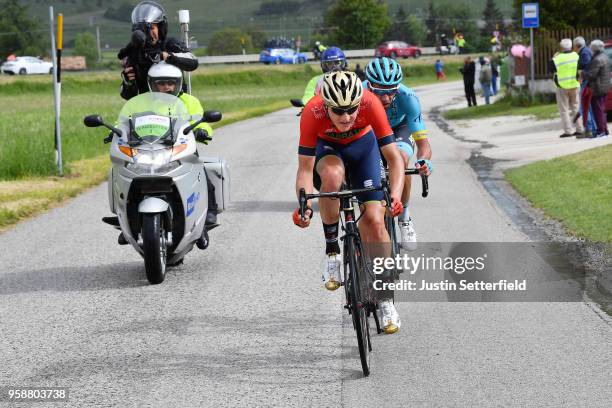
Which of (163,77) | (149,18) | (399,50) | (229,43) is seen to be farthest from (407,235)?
(229,43)

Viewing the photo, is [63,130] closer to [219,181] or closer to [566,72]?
[566,72]

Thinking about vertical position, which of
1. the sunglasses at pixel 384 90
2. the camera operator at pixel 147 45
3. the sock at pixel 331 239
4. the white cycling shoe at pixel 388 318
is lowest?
the white cycling shoe at pixel 388 318

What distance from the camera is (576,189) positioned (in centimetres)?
1556

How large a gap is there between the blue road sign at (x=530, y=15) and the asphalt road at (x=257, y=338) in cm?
2084

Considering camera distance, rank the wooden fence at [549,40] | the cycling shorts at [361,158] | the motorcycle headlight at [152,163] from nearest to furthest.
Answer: the cycling shorts at [361,158] → the motorcycle headlight at [152,163] → the wooden fence at [549,40]

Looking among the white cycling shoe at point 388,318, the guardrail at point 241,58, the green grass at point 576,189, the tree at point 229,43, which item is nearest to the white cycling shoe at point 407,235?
the green grass at point 576,189

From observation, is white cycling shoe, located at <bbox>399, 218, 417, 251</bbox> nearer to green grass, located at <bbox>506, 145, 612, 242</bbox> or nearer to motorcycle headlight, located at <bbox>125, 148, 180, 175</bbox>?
motorcycle headlight, located at <bbox>125, 148, 180, 175</bbox>

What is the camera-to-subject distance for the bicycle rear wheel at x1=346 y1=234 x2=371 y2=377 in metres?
6.58

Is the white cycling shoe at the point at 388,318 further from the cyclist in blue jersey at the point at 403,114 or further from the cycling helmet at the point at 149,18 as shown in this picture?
the cycling helmet at the point at 149,18

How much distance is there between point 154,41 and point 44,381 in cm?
552

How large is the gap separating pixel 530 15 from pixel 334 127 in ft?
85.5

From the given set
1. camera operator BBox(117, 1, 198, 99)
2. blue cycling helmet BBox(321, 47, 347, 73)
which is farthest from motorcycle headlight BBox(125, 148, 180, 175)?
blue cycling helmet BBox(321, 47, 347, 73)

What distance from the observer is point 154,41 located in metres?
11.5

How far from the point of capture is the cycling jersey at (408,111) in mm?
9672
